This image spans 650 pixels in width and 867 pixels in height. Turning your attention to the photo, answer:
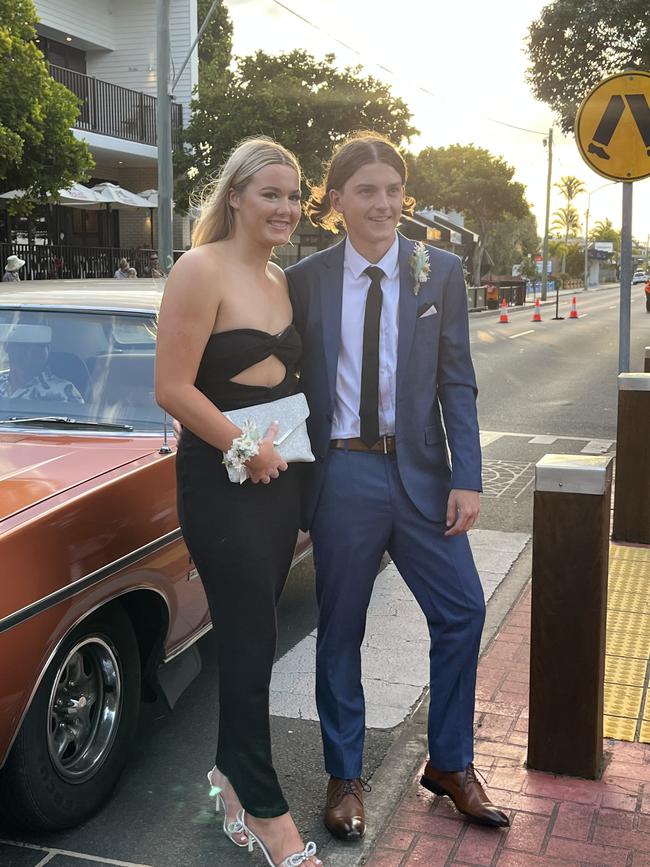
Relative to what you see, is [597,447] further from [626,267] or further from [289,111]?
[289,111]

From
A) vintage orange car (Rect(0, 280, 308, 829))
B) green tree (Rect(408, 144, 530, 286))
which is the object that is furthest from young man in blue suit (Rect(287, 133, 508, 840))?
green tree (Rect(408, 144, 530, 286))

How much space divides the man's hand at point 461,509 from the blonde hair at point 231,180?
1.04m

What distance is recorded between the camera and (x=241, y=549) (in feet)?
9.42

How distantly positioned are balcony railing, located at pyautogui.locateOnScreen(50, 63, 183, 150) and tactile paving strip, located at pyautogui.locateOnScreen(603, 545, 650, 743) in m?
23.2

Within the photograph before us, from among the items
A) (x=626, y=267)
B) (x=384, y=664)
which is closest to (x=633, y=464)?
(x=626, y=267)

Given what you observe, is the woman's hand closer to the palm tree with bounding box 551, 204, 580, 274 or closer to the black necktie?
the black necktie

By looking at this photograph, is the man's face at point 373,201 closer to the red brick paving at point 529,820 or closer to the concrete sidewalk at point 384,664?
the red brick paving at point 529,820

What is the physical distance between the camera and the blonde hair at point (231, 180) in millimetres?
2932

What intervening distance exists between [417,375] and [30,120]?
16002mm

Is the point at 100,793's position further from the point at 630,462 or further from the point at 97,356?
the point at 630,462

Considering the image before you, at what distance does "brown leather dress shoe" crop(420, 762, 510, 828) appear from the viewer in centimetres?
319

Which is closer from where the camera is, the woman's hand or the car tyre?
the woman's hand

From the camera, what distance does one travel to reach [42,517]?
2.90 meters

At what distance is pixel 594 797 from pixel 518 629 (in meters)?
1.59
